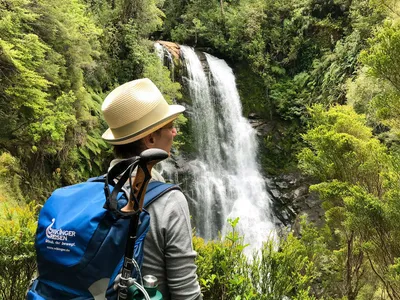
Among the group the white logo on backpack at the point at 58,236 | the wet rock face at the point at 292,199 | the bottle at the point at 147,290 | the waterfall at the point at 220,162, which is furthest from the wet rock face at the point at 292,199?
the white logo on backpack at the point at 58,236

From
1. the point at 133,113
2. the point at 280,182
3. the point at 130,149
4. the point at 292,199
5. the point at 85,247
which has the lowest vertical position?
the point at 292,199

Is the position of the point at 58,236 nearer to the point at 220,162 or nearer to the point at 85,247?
the point at 85,247

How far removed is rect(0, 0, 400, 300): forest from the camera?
2537 millimetres

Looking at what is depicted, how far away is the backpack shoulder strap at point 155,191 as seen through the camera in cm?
120

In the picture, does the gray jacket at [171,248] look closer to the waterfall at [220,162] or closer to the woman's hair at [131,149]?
the woman's hair at [131,149]

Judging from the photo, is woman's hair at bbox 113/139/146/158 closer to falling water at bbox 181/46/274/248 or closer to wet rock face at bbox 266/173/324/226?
falling water at bbox 181/46/274/248

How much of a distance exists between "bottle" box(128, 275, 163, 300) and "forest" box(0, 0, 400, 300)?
1022 mm

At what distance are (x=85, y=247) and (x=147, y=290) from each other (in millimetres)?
255

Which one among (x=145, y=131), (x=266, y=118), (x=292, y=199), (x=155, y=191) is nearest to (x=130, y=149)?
(x=145, y=131)

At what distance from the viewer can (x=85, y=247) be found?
3.60ft

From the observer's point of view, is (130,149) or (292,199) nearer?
(130,149)

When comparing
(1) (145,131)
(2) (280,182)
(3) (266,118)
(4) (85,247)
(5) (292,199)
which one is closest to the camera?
(4) (85,247)

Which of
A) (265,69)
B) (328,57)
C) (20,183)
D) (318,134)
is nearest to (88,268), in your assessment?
(318,134)

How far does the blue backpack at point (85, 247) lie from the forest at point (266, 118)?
3.74 ft
